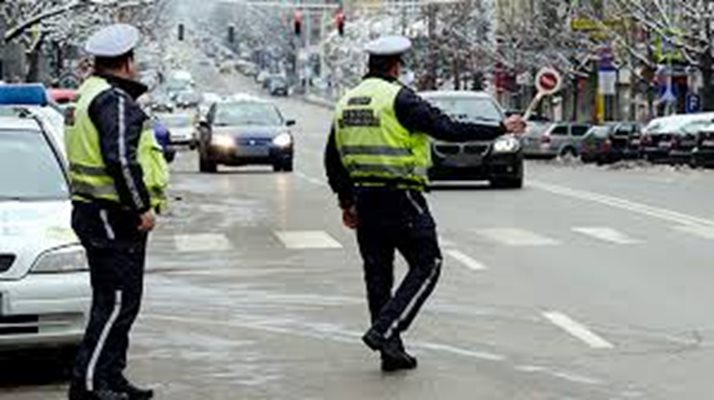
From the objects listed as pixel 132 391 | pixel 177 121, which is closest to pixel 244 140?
pixel 177 121

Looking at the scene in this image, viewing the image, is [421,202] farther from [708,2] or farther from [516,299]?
[708,2]

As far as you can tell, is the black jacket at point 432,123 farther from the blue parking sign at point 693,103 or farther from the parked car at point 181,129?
the blue parking sign at point 693,103

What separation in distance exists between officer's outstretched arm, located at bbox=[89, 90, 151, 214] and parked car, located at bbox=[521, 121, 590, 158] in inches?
1811

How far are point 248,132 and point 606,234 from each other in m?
16.7

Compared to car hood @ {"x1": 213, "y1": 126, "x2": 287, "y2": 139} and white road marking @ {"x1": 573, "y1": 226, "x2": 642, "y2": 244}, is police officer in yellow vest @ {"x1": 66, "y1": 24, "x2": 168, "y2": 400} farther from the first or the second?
car hood @ {"x1": 213, "y1": 126, "x2": 287, "y2": 139}

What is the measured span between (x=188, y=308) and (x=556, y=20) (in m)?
58.2

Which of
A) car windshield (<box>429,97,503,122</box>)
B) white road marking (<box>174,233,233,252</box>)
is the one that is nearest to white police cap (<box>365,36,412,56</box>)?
white road marking (<box>174,233,233,252</box>)

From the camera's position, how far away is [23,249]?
9.16m

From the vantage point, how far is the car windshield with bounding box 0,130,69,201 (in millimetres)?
10297

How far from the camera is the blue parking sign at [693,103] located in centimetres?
6138

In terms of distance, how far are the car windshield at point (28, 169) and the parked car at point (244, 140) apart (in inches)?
950

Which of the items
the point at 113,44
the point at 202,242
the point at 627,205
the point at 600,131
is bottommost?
the point at 600,131

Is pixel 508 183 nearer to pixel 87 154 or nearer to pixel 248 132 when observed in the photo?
pixel 248 132

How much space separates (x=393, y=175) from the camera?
9.59 meters
